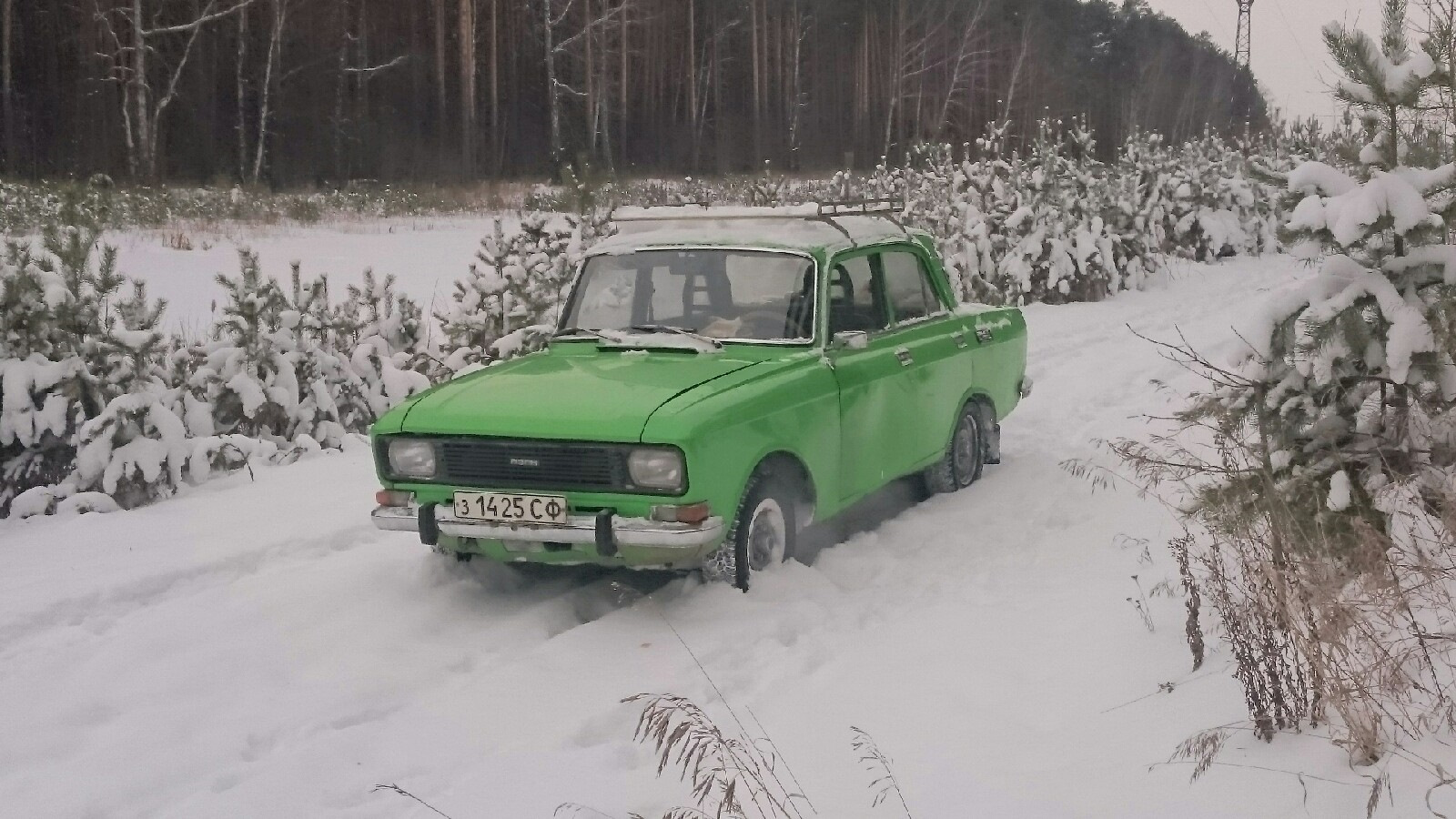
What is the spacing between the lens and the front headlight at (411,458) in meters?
5.91

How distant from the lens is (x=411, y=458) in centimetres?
594

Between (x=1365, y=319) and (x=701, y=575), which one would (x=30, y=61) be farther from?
(x=1365, y=319)

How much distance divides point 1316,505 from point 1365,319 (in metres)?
0.74

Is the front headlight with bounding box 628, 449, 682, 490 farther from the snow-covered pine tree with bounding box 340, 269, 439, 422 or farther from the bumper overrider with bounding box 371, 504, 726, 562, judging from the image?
the snow-covered pine tree with bounding box 340, 269, 439, 422

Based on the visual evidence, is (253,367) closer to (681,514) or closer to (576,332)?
(576,332)

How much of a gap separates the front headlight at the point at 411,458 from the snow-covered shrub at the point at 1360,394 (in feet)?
10.4

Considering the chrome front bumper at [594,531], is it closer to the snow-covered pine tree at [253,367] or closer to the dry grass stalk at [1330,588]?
the dry grass stalk at [1330,588]

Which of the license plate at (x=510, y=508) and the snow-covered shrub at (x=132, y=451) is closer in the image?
the license plate at (x=510, y=508)

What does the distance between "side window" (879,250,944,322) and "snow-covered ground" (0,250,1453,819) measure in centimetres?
115

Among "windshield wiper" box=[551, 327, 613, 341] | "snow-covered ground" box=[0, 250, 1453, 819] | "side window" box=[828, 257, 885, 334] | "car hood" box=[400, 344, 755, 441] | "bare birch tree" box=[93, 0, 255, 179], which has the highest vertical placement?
"bare birch tree" box=[93, 0, 255, 179]

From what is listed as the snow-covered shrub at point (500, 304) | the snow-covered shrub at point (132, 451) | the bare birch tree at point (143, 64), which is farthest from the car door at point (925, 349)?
the bare birch tree at point (143, 64)

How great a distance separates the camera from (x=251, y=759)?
446cm

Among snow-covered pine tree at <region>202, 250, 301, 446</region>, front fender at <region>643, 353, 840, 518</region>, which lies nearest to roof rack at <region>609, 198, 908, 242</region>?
front fender at <region>643, 353, 840, 518</region>

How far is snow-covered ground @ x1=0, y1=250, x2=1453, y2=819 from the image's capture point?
411 cm
